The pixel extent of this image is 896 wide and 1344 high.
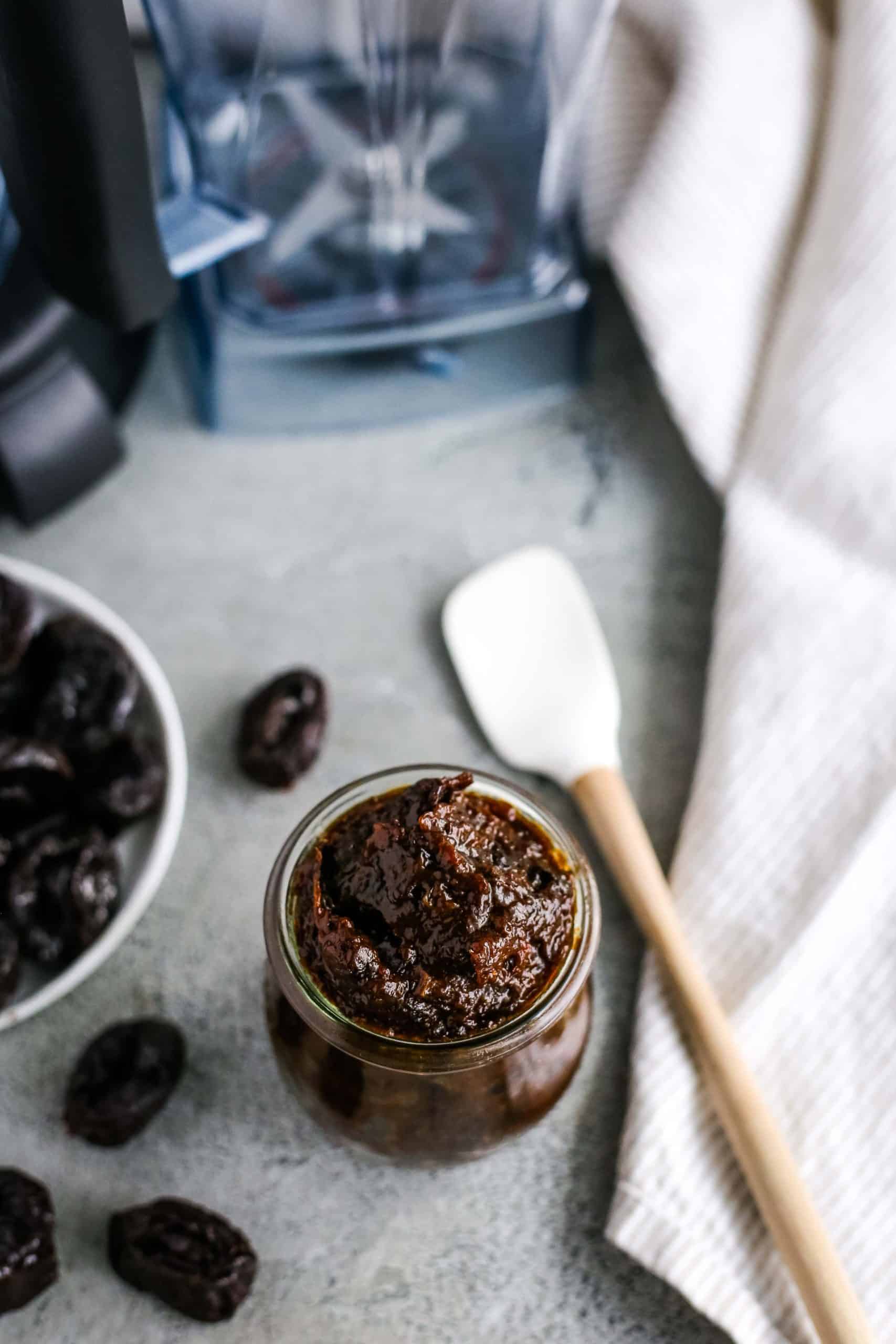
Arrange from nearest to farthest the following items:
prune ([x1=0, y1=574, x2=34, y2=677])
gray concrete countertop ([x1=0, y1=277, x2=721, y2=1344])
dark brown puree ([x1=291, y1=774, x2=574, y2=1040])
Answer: dark brown puree ([x1=291, y1=774, x2=574, y2=1040]), gray concrete countertop ([x1=0, y1=277, x2=721, y2=1344]), prune ([x1=0, y1=574, x2=34, y2=677])

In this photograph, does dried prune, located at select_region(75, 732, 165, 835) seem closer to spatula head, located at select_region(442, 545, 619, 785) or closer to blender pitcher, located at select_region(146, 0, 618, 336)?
spatula head, located at select_region(442, 545, 619, 785)

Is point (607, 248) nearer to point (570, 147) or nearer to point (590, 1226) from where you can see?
point (570, 147)

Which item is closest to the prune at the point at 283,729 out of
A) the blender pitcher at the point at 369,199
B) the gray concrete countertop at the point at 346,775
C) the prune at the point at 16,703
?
the gray concrete countertop at the point at 346,775

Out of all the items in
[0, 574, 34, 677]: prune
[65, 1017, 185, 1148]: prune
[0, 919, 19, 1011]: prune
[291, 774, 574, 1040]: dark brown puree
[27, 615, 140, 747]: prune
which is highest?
[291, 774, 574, 1040]: dark brown puree

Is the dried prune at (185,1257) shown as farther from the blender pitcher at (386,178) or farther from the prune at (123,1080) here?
the blender pitcher at (386,178)

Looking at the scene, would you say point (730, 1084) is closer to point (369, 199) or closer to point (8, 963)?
point (8, 963)

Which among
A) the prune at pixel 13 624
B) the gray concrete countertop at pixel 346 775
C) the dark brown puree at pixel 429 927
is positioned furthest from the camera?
the prune at pixel 13 624

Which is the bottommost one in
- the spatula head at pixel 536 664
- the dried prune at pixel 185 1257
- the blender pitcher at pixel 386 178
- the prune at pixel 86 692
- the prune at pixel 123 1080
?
the dried prune at pixel 185 1257

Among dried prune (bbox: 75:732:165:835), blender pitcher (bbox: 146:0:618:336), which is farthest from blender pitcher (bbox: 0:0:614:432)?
dried prune (bbox: 75:732:165:835)

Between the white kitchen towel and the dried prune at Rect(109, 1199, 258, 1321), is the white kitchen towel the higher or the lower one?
the higher one
